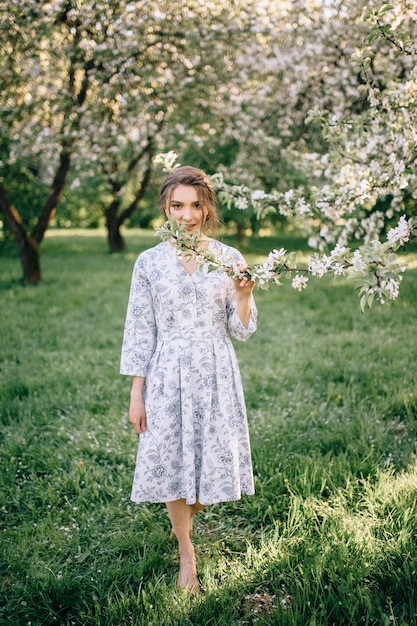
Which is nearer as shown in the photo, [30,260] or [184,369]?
[184,369]

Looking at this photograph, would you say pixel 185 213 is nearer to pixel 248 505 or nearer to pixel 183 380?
pixel 183 380

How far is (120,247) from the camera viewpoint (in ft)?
56.6

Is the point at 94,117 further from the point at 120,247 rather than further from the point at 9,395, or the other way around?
the point at 120,247

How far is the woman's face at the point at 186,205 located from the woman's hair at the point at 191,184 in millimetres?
22

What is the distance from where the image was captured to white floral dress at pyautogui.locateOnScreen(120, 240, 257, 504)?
2.54 metres

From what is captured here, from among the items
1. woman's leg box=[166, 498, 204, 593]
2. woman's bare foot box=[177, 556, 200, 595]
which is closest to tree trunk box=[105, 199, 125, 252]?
woman's leg box=[166, 498, 204, 593]

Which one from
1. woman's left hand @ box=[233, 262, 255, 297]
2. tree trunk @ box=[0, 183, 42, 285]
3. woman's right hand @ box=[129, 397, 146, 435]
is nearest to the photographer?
woman's left hand @ box=[233, 262, 255, 297]

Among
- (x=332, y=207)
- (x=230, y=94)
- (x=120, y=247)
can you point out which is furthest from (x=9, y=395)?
(x=120, y=247)

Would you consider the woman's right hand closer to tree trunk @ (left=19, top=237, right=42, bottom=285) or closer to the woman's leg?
the woman's leg

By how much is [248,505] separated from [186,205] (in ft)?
6.40

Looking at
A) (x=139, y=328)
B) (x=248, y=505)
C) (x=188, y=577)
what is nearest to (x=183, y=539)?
(x=188, y=577)

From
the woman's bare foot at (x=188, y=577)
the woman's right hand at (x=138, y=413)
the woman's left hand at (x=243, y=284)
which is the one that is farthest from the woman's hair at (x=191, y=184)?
the woman's bare foot at (x=188, y=577)

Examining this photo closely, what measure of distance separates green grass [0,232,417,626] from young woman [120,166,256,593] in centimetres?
34

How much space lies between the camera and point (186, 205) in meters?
2.56
